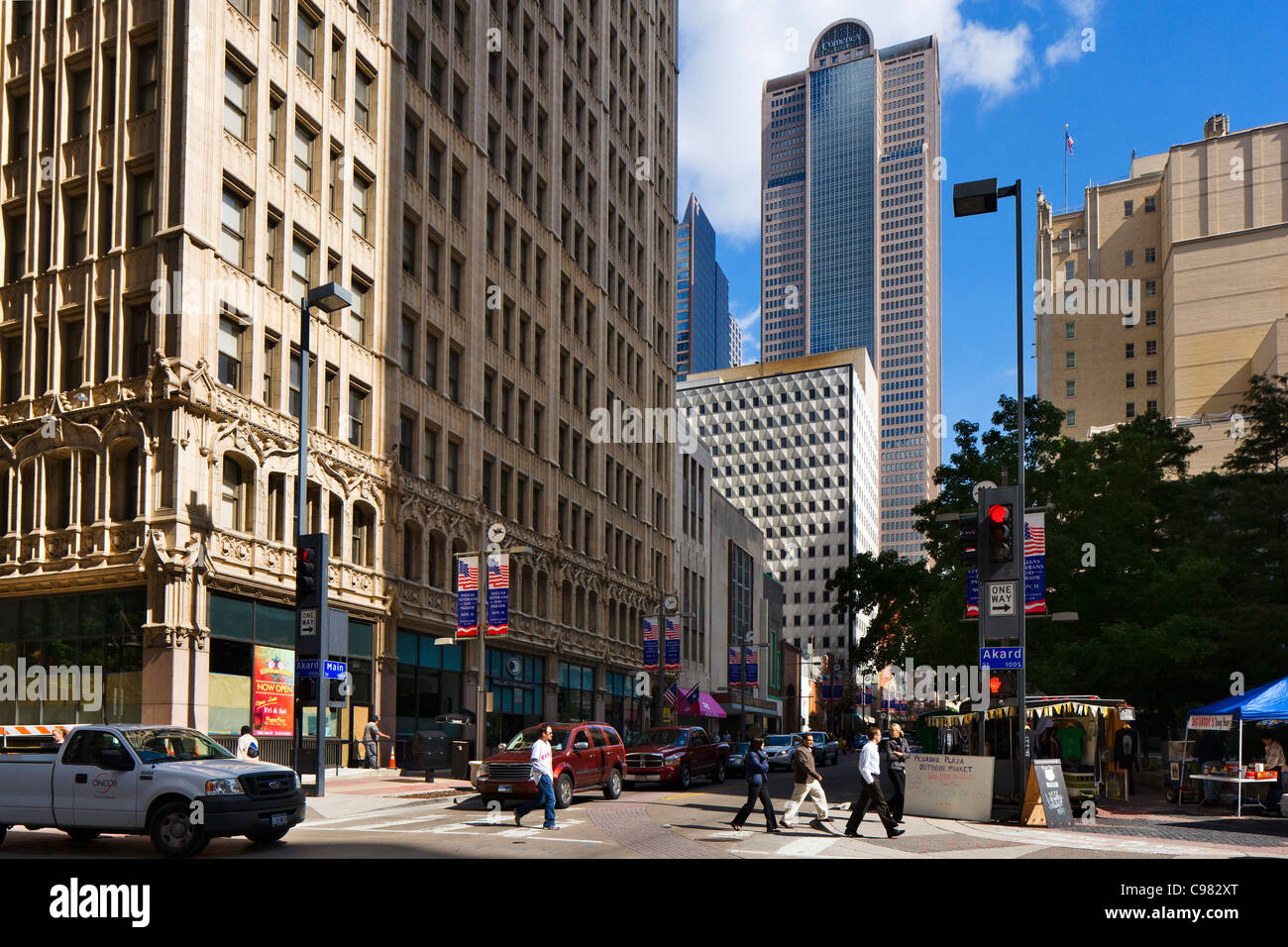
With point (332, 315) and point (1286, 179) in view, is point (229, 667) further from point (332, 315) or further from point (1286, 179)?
point (1286, 179)

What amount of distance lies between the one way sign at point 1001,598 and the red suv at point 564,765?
857 cm

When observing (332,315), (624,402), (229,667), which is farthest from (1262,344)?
(229,667)

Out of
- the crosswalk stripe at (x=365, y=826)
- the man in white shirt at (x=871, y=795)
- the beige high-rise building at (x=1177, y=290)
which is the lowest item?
the crosswalk stripe at (x=365, y=826)

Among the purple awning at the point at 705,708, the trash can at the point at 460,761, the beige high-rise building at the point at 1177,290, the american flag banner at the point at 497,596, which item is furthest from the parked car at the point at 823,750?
the beige high-rise building at the point at 1177,290

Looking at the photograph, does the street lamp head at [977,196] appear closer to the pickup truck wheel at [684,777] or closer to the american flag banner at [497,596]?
the pickup truck wheel at [684,777]

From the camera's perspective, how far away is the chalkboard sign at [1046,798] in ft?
68.1

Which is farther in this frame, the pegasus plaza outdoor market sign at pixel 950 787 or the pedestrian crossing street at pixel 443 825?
the pegasus plaza outdoor market sign at pixel 950 787

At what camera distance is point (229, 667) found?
3061 cm

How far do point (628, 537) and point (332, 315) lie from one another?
99.5 feet

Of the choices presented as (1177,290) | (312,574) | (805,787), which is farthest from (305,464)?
(1177,290)

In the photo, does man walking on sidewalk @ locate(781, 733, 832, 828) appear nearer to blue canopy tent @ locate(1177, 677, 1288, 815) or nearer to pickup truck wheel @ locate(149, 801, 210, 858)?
pickup truck wheel @ locate(149, 801, 210, 858)

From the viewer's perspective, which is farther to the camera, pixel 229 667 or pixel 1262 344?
pixel 1262 344

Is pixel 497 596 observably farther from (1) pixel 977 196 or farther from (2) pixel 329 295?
(1) pixel 977 196

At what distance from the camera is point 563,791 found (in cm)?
2417
